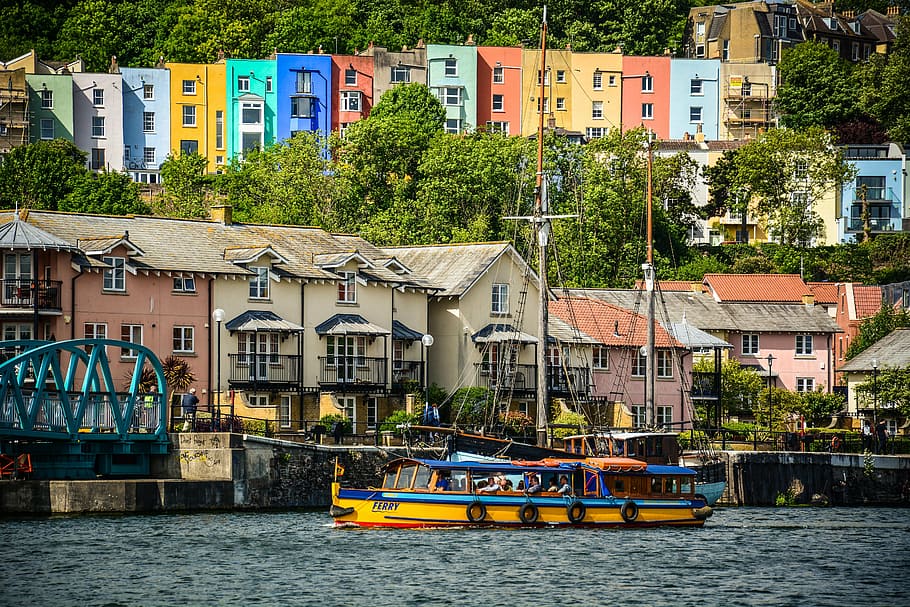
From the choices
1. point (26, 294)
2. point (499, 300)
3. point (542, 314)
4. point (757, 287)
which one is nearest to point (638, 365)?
point (499, 300)

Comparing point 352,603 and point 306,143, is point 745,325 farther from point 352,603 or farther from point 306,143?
point 352,603

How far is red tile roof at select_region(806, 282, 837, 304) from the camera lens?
109 meters

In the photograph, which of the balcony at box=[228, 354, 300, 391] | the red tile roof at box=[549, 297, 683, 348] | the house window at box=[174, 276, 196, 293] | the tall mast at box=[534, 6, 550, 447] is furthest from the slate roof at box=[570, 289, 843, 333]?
the house window at box=[174, 276, 196, 293]

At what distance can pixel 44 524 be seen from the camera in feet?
179

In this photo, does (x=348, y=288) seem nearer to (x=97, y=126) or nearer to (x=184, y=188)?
(x=184, y=188)

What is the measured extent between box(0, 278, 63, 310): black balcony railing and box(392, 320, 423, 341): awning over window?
15883 millimetres

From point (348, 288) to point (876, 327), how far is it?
129ft

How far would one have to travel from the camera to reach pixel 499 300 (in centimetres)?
8212

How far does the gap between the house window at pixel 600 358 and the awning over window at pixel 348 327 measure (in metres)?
13.6

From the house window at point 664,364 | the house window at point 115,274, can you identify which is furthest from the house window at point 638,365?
the house window at point 115,274

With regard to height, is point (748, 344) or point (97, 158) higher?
point (97, 158)

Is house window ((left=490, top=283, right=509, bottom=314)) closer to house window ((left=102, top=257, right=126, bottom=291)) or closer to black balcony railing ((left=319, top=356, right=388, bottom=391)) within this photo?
black balcony railing ((left=319, top=356, right=388, bottom=391))

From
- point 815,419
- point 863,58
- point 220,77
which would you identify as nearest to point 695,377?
point 815,419

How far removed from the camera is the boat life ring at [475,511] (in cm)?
5659
